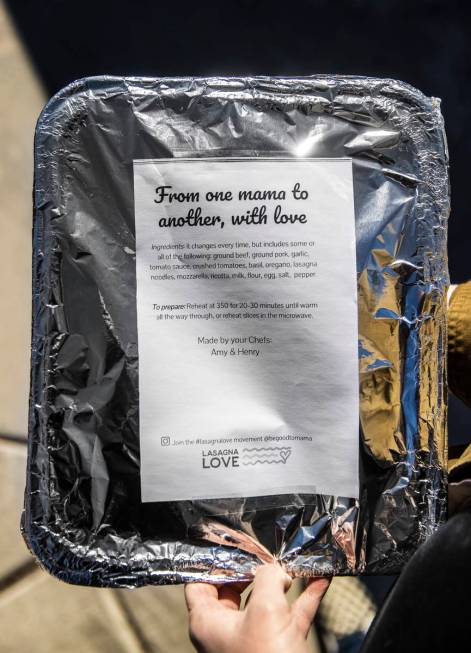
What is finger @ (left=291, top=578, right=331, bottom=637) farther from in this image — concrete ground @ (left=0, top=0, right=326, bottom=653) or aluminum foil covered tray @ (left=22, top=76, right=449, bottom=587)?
concrete ground @ (left=0, top=0, right=326, bottom=653)

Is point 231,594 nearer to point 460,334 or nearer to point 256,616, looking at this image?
point 256,616

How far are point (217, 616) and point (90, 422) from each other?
0.67ft

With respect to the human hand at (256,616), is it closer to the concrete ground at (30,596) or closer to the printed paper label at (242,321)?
the printed paper label at (242,321)

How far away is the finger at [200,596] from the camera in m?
0.53

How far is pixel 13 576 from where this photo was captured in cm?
87

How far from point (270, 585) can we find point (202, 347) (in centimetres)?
21

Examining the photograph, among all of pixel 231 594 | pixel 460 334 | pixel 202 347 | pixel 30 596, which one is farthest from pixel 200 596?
pixel 30 596

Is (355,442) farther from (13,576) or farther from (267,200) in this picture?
(13,576)

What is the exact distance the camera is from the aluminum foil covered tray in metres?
0.51

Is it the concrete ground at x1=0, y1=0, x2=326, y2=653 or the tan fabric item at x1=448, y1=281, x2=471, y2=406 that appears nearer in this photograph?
the tan fabric item at x1=448, y1=281, x2=471, y2=406

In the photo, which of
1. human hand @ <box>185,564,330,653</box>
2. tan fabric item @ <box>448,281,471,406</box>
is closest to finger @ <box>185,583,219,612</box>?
human hand @ <box>185,564,330,653</box>

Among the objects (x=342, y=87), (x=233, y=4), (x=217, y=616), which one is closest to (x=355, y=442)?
(x=217, y=616)

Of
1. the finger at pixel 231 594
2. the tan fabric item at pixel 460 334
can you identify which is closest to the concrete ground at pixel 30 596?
the finger at pixel 231 594

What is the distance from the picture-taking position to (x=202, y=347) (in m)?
0.51
